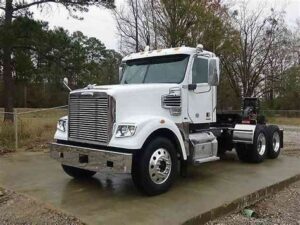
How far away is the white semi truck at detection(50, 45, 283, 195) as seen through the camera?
20.1 feet

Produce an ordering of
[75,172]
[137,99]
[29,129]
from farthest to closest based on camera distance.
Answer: [29,129], [75,172], [137,99]

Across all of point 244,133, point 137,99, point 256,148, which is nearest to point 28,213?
point 137,99

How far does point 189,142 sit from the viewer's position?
729 cm

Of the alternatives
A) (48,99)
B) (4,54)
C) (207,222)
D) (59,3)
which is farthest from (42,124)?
(48,99)

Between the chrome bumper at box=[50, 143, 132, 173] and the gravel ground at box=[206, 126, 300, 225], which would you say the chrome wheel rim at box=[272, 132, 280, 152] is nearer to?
the gravel ground at box=[206, 126, 300, 225]

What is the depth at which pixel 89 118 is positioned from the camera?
6.44 metres

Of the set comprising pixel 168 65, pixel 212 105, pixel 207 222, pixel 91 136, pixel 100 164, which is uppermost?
pixel 168 65

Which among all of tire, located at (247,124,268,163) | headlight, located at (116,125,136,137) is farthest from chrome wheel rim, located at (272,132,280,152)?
headlight, located at (116,125,136,137)

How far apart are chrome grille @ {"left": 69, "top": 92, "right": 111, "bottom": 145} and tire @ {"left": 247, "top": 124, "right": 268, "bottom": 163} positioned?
14.2 feet

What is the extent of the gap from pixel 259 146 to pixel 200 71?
3.03 metres

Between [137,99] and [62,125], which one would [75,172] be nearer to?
[62,125]

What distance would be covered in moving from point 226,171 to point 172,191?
2164mm

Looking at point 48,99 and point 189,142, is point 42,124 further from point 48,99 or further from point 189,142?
point 48,99

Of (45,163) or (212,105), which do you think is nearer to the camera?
(212,105)
